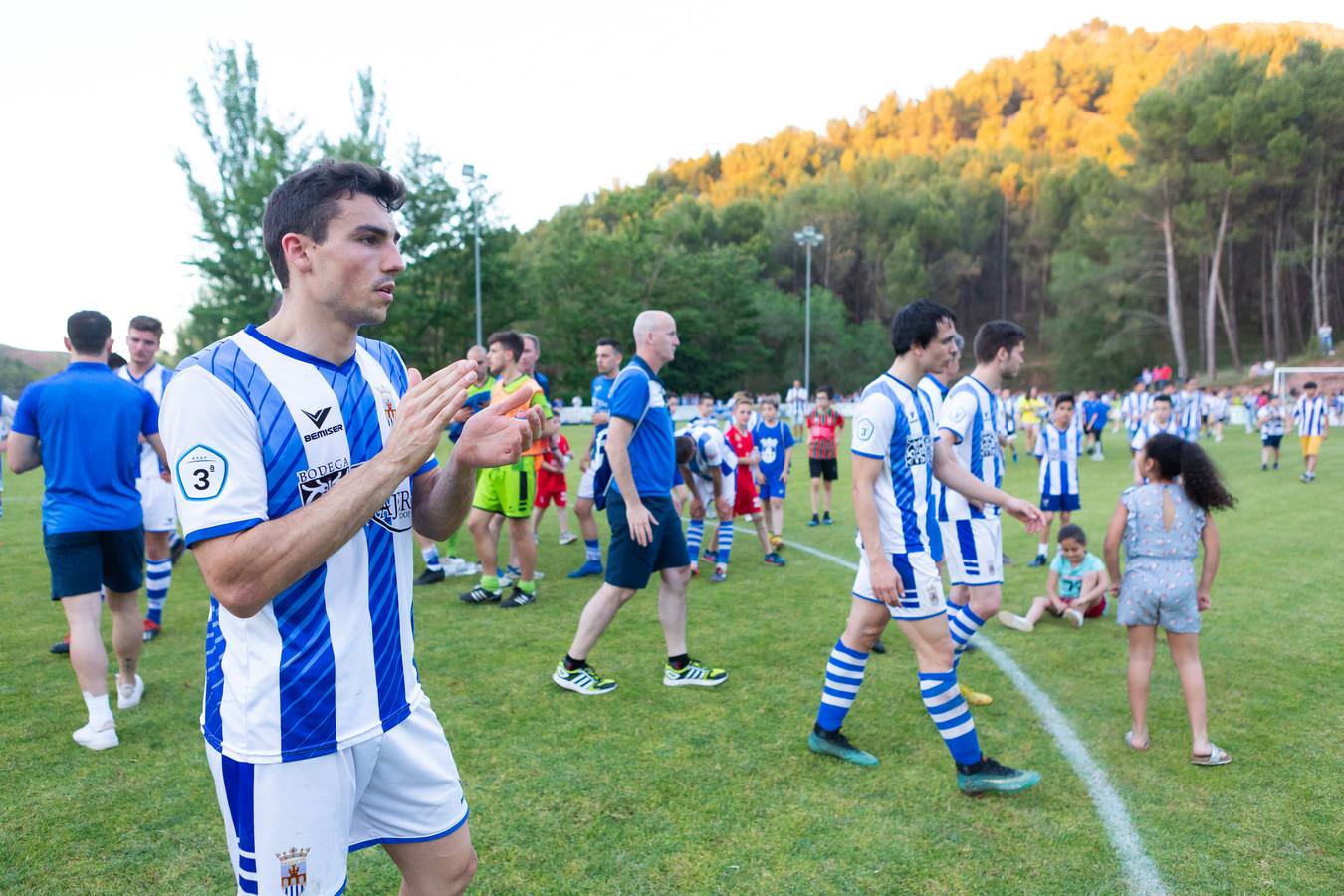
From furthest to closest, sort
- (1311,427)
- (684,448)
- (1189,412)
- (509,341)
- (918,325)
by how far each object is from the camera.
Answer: (1189,412), (1311,427), (684,448), (509,341), (918,325)

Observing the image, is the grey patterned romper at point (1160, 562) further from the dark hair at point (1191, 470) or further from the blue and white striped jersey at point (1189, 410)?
the blue and white striped jersey at point (1189, 410)

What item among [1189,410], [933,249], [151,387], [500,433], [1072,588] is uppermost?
[933,249]

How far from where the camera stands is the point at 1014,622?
638 centimetres

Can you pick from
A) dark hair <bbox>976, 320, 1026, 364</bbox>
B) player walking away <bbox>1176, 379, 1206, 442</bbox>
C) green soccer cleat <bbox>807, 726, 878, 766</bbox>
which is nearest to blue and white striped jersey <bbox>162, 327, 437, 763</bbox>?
green soccer cleat <bbox>807, 726, 878, 766</bbox>

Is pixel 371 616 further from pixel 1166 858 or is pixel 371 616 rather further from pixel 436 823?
pixel 1166 858

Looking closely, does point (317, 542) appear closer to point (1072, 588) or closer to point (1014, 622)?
point (1014, 622)

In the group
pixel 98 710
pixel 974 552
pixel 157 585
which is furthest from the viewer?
pixel 157 585

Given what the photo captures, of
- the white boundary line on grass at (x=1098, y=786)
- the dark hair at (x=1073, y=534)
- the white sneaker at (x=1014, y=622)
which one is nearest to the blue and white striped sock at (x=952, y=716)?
the white boundary line on grass at (x=1098, y=786)

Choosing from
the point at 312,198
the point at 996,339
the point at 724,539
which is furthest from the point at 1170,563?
the point at 724,539

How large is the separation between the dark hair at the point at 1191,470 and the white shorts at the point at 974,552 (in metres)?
0.90

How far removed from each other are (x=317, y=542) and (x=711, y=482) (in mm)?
7343

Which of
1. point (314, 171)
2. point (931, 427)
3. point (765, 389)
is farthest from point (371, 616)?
point (765, 389)

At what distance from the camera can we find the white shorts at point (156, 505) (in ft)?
20.6

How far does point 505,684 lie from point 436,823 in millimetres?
3269
